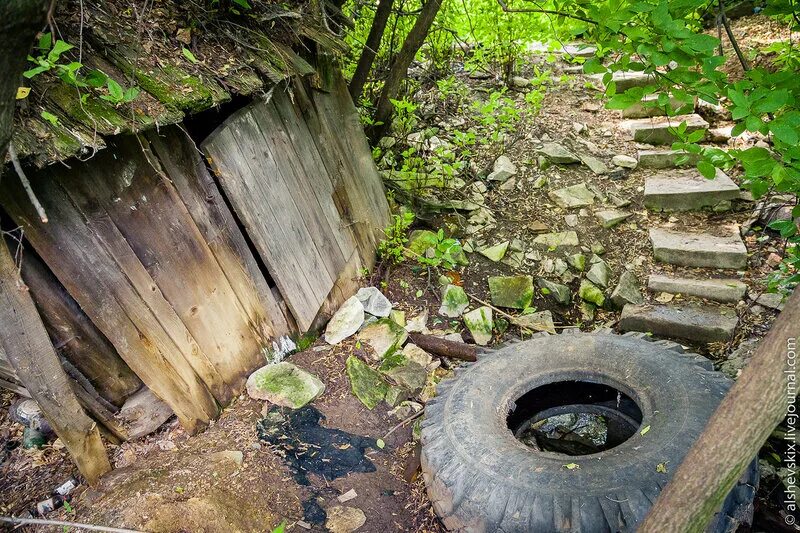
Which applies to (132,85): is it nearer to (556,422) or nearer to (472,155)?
(556,422)

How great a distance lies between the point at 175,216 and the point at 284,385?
1.16 m

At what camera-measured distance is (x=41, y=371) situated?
6.79 ft

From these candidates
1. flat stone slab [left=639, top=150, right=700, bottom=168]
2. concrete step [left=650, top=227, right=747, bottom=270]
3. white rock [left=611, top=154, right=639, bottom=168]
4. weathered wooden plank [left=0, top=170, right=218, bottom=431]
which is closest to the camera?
weathered wooden plank [left=0, top=170, right=218, bottom=431]

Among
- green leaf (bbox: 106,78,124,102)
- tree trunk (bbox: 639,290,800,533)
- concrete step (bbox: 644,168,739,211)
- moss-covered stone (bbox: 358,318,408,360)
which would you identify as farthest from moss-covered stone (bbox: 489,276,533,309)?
green leaf (bbox: 106,78,124,102)

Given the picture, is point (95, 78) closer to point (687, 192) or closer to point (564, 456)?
point (564, 456)

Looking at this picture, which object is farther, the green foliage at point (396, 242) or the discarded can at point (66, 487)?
the green foliage at point (396, 242)

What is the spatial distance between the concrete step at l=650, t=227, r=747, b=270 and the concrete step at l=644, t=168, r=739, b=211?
1.08ft

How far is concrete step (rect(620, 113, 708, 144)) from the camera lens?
4.88 metres

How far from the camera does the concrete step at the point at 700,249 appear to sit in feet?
12.3

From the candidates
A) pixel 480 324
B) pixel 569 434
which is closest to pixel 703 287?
pixel 569 434

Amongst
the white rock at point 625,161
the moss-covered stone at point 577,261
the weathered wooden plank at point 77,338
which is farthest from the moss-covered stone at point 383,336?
the white rock at point 625,161

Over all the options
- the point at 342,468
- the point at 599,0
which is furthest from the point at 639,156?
the point at 342,468

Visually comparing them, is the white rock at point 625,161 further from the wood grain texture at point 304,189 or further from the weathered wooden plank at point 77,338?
the weathered wooden plank at point 77,338

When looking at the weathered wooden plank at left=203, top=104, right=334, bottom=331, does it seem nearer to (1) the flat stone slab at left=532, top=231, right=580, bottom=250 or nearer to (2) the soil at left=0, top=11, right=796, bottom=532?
(2) the soil at left=0, top=11, right=796, bottom=532
